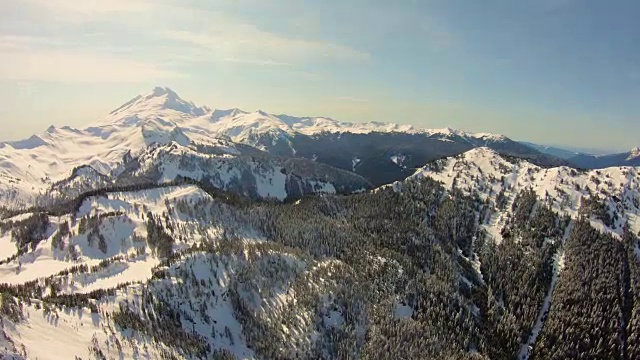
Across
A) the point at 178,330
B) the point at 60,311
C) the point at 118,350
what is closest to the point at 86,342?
the point at 118,350

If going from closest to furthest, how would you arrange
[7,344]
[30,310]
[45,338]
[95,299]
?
[7,344]
[45,338]
[30,310]
[95,299]

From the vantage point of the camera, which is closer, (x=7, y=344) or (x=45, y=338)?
(x=7, y=344)

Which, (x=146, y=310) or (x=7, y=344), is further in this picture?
(x=146, y=310)

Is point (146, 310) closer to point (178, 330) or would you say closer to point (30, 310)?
point (178, 330)

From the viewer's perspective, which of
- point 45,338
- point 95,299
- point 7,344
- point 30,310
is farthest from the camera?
point 95,299

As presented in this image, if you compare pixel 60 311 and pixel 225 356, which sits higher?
pixel 60 311

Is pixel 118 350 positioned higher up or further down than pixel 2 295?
further down

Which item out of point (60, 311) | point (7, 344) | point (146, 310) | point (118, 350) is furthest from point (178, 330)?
point (7, 344)

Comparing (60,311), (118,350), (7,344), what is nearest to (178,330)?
(118,350)

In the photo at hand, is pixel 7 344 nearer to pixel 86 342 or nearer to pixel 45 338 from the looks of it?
pixel 45 338
